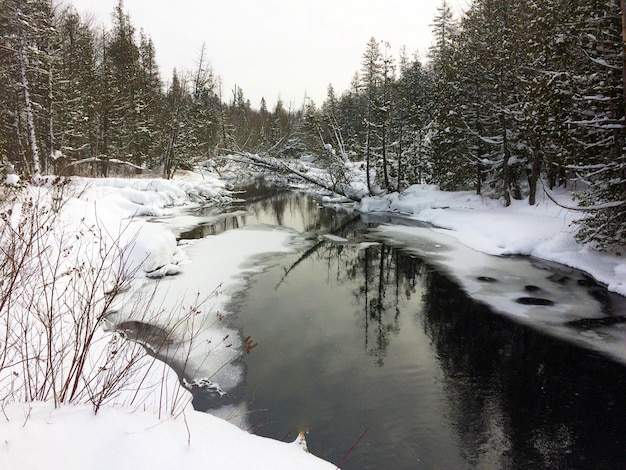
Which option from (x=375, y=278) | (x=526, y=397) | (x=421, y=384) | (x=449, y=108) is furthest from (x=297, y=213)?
(x=526, y=397)

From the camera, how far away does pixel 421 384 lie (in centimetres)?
585

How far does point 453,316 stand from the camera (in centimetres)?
852

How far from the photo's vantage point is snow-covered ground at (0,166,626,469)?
2510 millimetres

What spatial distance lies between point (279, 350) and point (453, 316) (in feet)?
13.3

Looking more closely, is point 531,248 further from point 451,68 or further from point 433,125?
point 433,125

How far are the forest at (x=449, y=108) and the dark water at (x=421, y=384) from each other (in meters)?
5.63

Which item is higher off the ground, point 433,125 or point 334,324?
point 433,125

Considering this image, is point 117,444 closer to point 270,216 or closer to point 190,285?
point 190,285

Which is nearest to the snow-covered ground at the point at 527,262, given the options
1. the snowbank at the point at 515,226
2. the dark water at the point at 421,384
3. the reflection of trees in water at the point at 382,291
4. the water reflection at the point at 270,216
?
the snowbank at the point at 515,226

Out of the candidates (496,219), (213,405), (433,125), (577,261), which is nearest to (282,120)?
(433,125)

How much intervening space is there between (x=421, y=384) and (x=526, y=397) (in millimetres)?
1452

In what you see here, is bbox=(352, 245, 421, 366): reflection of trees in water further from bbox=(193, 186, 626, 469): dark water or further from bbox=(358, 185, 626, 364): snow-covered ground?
Result: bbox=(358, 185, 626, 364): snow-covered ground

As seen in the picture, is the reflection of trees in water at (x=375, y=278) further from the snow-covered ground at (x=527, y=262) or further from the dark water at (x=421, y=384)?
the snow-covered ground at (x=527, y=262)

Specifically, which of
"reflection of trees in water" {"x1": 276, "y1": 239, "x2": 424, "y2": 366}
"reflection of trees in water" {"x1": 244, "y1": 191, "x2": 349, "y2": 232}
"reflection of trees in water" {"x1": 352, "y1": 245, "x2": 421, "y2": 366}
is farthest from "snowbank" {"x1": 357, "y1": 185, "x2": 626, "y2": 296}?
"reflection of trees in water" {"x1": 244, "y1": 191, "x2": 349, "y2": 232}
